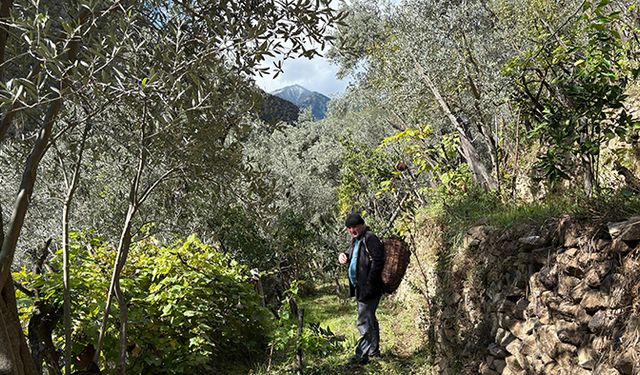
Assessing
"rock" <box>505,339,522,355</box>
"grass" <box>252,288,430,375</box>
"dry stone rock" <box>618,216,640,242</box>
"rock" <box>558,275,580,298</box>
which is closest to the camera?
"dry stone rock" <box>618,216,640,242</box>

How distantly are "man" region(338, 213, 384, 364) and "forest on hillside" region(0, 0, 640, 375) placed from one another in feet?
2.00

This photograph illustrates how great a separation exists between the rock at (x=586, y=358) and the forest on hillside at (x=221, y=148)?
1079 millimetres

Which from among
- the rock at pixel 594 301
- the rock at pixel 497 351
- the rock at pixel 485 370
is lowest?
the rock at pixel 485 370

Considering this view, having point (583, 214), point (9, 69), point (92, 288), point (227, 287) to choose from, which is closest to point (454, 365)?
point (583, 214)

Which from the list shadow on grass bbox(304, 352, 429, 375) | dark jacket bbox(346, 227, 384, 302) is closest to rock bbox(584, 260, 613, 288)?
dark jacket bbox(346, 227, 384, 302)

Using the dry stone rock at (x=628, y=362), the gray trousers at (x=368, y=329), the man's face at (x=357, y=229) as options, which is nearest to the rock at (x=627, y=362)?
the dry stone rock at (x=628, y=362)

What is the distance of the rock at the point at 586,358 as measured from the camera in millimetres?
3141

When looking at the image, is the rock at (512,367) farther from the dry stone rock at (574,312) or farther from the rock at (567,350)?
the dry stone rock at (574,312)

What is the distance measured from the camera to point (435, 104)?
870cm

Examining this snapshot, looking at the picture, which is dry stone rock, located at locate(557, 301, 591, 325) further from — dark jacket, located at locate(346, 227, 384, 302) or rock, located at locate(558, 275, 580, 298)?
dark jacket, located at locate(346, 227, 384, 302)

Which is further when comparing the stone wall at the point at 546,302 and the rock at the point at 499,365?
the rock at the point at 499,365

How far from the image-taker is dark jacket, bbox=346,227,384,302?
5625 millimetres

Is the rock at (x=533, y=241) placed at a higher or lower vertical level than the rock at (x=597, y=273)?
higher

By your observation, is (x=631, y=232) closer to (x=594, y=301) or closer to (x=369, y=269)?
(x=594, y=301)
